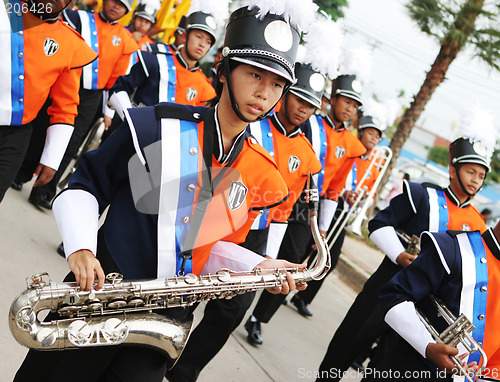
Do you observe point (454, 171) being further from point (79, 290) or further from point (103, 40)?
point (103, 40)

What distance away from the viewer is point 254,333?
567 cm

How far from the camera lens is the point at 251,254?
9.39 ft

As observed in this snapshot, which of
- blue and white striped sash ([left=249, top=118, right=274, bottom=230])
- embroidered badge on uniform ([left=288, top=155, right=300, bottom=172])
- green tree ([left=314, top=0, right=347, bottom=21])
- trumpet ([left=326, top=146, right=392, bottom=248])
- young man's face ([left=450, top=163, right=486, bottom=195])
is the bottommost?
trumpet ([left=326, top=146, right=392, bottom=248])

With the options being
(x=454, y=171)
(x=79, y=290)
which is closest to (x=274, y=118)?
(x=454, y=171)

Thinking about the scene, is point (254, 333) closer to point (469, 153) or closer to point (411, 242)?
point (411, 242)

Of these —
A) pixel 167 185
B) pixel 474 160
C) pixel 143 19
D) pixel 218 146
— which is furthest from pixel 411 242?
pixel 143 19

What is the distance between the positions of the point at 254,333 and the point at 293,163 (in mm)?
1906

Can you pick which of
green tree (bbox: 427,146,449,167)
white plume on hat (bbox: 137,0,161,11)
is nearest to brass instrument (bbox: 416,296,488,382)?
white plume on hat (bbox: 137,0,161,11)

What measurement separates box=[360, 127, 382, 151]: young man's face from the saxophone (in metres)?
5.66

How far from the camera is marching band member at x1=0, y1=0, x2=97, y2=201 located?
3.44m

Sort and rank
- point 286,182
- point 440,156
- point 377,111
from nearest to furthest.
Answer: point 286,182
point 377,111
point 440,156

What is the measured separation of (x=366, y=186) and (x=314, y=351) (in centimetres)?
262

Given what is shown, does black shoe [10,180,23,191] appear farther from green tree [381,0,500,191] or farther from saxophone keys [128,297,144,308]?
green tree [381,0,500,191]

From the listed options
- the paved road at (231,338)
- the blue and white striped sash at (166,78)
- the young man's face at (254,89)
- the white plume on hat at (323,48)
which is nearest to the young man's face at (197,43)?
the blue and white striped sash at (166,78)
